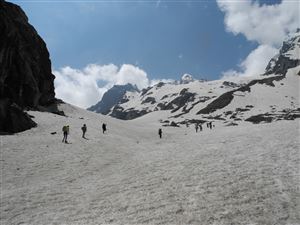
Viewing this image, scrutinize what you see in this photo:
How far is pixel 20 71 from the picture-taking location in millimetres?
64688

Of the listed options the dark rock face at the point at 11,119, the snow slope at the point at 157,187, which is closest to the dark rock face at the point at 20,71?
the dark rock face at the point at 11,119

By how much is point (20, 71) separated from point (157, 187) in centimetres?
5500

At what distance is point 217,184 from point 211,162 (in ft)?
19.1

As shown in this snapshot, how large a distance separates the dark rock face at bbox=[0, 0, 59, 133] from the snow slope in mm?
13638

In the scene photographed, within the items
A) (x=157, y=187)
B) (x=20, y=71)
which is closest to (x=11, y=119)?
(x=20, y=71)

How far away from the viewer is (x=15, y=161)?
90.7 feet

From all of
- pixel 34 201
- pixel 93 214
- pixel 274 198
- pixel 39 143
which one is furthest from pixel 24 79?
pixel 274 198

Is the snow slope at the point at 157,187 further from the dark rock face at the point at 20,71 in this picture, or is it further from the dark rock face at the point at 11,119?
the dark rock face at the point at 20,71

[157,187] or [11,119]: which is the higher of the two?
[11,119]

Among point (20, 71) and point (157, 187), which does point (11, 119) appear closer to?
point (20, 71)

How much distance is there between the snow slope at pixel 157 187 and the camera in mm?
13977

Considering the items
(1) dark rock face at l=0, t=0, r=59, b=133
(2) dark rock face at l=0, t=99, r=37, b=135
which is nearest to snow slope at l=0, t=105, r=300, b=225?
(2) dark rock face at l=0, t=99, r=37, b=135

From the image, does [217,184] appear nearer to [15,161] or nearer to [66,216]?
[66,216]

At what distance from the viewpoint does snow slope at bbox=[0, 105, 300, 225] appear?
13977mm
